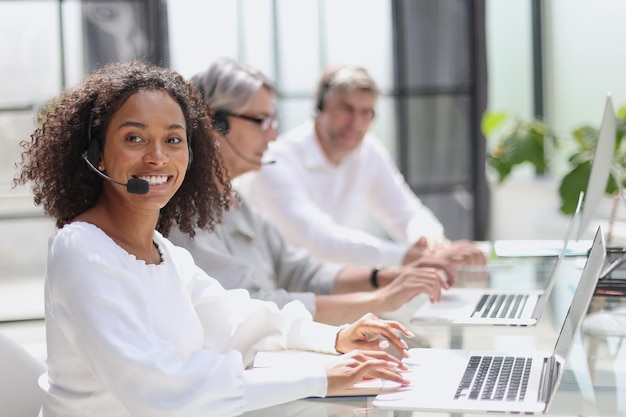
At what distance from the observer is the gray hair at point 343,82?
322 centimetres

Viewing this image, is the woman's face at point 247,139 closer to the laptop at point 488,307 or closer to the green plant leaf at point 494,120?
the laptop at point 488,307

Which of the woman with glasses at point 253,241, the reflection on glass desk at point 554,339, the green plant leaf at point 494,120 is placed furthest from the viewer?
the green plant leaf at point 494,120

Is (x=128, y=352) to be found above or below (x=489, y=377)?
above

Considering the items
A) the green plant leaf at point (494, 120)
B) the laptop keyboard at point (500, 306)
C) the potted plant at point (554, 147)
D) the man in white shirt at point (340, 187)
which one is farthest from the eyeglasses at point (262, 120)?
the green plant leaf at point (494, 120)

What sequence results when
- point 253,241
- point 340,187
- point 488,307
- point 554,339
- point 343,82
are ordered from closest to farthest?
point 554,339
point 488,307
point 253,241
point 343,82
point 340,187

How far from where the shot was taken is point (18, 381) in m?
1.55

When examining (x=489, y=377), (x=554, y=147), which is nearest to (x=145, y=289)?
(x=489, y=377)

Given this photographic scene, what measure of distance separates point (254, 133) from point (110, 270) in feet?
3.71

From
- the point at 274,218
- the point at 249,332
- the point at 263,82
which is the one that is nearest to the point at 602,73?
the point at 274,218

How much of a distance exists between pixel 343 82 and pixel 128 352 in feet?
7.02

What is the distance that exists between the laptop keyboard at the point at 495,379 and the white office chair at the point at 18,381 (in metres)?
0.73

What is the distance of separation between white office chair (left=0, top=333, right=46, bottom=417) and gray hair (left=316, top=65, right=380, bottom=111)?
1872mm

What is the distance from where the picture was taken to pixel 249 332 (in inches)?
67.0

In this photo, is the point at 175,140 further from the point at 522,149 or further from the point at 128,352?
the point at 522,149
